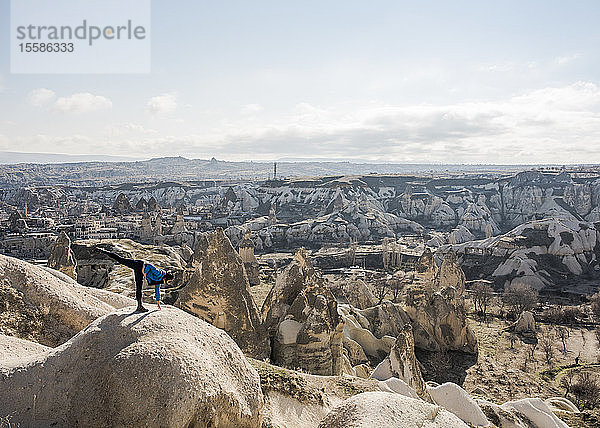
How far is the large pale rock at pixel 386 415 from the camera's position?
579cm

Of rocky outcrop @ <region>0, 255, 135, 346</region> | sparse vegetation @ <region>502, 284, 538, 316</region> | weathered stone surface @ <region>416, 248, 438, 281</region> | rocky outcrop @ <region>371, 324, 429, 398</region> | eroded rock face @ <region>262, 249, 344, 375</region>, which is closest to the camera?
rocky outcrop @ <region>0, 255, 135, 346</region>

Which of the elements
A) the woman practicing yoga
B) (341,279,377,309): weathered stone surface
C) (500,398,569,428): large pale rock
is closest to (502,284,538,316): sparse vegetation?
(341,279,377,309): weathered stone surface

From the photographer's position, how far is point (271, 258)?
53.1 meters

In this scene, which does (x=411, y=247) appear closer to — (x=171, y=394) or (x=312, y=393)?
(x=312, y=393)

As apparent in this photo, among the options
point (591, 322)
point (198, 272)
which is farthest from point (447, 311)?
point (198, 272)

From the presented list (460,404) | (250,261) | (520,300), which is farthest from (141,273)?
(250,261)

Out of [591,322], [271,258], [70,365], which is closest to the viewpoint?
[70,365]

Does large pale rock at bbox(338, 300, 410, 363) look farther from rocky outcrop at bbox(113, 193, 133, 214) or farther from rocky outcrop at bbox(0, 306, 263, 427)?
rocky outcrop at bbox(113, 193, 133, 214)

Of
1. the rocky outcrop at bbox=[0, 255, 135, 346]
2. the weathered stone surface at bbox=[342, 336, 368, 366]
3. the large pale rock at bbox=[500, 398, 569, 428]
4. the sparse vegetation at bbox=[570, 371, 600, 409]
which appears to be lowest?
the sparse vegetation at bbox=[570, 371, 600, 409]

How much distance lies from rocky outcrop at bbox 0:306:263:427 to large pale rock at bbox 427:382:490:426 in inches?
272

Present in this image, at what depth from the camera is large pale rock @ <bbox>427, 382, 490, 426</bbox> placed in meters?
10.3

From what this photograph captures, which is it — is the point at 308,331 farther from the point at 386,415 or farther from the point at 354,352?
the point at 354,352

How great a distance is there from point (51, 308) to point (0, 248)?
37.7 m

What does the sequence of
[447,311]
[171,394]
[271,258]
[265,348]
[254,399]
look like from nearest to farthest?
[171,394] < [254,399] < [265,348] < [447,311] < [271,258]
